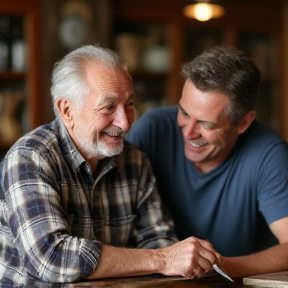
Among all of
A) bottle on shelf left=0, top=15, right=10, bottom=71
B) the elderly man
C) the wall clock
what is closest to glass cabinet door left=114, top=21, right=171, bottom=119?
the wall clock

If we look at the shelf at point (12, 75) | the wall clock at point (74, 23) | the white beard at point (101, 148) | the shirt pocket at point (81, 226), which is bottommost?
the shirt pocket at point (81, 226)

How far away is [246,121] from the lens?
8.62ft

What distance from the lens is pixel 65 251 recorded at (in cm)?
193

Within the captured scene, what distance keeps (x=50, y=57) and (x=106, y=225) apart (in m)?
2.95

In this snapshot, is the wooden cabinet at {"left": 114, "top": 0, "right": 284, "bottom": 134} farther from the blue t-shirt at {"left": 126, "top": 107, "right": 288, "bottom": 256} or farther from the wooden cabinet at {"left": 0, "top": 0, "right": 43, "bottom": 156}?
the blue t-shirt at {"left": 126, "top": 107, "right": 288, "bottom": 256}

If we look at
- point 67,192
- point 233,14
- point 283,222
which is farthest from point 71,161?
point 233,14

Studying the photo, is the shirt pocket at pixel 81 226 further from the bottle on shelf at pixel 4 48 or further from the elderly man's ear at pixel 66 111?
the bottle on shelf at pixel 4 48

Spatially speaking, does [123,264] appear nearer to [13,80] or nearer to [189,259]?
[189,259]

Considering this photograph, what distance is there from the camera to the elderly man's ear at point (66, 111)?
2.18 m

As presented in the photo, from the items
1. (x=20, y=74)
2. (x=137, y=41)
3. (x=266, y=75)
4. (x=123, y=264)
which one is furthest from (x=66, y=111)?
(x=266, y=75)

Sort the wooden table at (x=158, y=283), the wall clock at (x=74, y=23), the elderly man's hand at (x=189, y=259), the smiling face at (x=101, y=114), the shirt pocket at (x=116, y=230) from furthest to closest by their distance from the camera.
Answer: the wall clock at (x=74, y=23) < the shirt pocket at (x=116, y=230) < the smiling face at (x=101, y=114) < the elderly man's hand at (x=189, y=259) < the wooden table at (x=158, y=283)

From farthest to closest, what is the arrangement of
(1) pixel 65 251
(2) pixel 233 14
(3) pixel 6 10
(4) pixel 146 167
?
(2) pixel 233 14, (3) pixel 6 10, (4) pixel 146 167, (1) pixel 65 251

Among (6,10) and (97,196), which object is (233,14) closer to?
(6,10)

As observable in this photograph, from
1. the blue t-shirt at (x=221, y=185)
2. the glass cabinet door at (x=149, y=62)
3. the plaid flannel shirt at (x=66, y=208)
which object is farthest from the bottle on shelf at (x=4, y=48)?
the plaid flannel shirt at (x=66, y=208)
